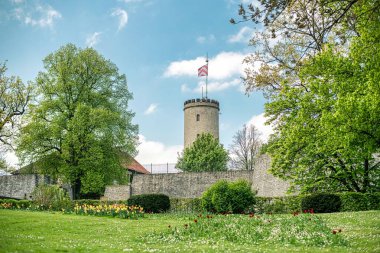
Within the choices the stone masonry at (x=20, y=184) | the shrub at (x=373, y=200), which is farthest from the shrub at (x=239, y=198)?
the stone masonry at (x=20, y=184)

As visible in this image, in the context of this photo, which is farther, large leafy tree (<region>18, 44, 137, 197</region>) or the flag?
the flag

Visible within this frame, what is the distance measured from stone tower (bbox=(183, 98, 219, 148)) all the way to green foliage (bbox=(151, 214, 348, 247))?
39.3 m

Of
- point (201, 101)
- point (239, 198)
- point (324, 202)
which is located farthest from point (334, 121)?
point (201, 101)

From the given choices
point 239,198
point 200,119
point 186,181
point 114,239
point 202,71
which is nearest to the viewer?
point 114,239

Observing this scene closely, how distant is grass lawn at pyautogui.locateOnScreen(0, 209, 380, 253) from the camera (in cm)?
865

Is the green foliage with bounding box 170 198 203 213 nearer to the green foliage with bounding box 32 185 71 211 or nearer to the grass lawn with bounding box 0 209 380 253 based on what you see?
the green foliage with bounding box 32 185 71 211

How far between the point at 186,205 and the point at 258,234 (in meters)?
15.6

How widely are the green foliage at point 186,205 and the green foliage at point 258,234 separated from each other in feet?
40.0

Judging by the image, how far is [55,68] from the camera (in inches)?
1425

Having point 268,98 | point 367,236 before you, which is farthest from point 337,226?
point 268,98

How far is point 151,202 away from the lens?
25047mm

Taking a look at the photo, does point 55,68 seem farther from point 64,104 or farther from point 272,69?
point 272,69

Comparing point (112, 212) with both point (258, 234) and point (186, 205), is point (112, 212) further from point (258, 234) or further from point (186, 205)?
point (258, 234)

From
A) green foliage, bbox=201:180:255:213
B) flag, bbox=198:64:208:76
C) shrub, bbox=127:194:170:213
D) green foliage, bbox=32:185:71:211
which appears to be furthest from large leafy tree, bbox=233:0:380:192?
flag, bbox=198:64:208:76
